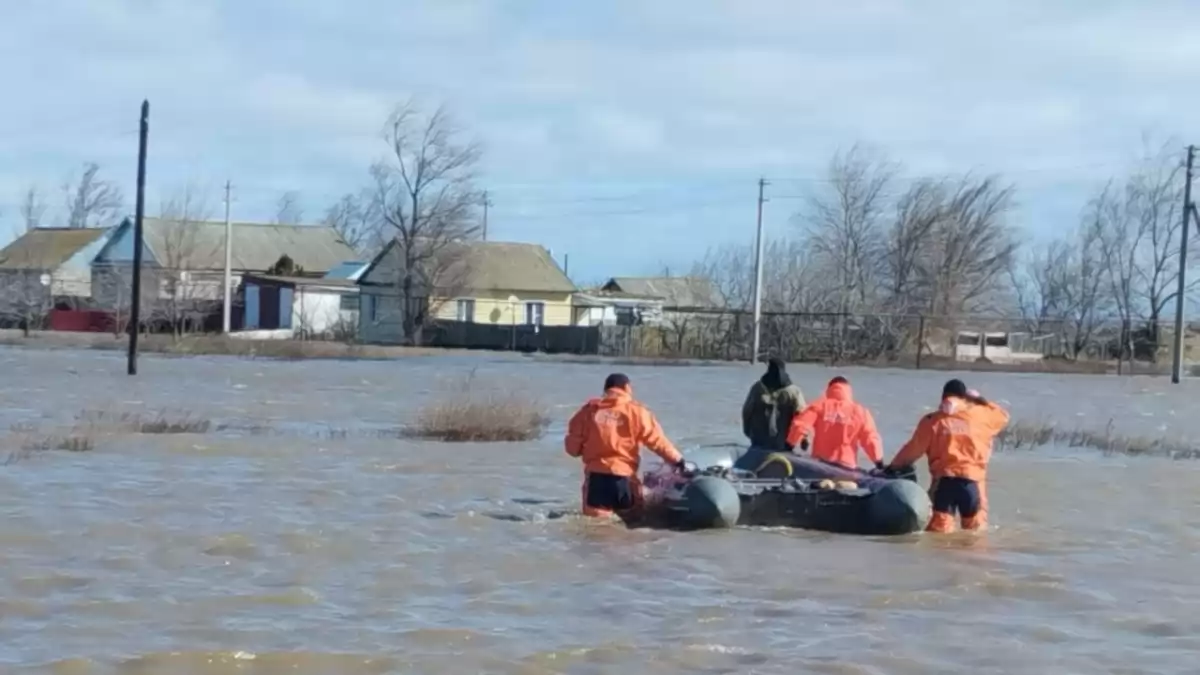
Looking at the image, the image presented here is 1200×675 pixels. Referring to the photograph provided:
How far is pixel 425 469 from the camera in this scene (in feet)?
69.6

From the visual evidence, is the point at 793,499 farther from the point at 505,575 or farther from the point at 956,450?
the point at 505,575

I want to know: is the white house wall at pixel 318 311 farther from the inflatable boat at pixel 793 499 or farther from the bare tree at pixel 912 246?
the inflatable boat at pixel 793 499

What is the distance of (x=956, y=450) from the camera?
14.8 m

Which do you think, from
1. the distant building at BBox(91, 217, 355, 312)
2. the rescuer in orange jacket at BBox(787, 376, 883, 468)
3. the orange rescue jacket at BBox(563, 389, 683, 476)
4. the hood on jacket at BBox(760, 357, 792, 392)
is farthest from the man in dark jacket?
the distant building at BBox(91, 217, 355, 312)

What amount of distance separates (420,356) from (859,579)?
4827 cm

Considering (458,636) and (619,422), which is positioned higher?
(619,422)

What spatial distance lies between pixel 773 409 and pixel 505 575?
4328 millimetres

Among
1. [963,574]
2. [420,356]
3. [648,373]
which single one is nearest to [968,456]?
[963,574]

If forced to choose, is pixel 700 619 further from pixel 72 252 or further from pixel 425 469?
pixel 72 252

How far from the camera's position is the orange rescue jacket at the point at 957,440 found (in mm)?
14781

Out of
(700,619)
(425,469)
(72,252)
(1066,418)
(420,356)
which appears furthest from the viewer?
(72,252)

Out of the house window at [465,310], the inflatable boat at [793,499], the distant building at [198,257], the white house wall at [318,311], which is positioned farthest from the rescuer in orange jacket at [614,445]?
the house window at [465,310]

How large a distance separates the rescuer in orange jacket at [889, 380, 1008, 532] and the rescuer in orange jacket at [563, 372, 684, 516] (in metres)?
2.18

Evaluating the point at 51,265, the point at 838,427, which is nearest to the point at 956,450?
the point at 838,427
